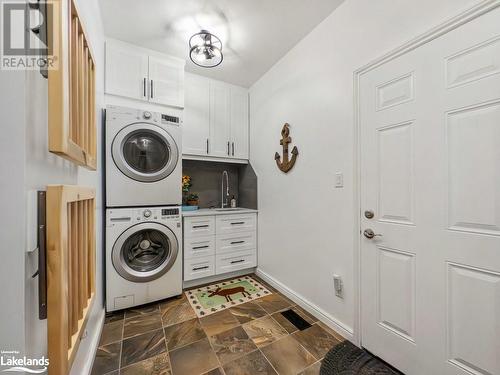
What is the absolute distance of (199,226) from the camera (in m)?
2.39

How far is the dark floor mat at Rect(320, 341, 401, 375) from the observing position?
4.25ft

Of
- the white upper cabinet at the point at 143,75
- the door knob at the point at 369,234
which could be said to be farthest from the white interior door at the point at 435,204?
the white upper cabinet at the point at 143,75

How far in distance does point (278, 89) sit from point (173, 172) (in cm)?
150

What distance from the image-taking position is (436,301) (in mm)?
1133

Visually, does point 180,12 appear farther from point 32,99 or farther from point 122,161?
point 32,99

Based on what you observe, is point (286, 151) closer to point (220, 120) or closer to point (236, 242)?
point (220, 120)

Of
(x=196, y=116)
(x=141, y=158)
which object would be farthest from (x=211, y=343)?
(x=196, y=116)

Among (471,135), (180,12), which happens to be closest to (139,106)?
(180,12)

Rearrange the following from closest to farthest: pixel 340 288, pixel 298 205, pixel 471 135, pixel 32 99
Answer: pixel 32 99 → pixel 471 135 → pixel 340 288 → pixel 298 205

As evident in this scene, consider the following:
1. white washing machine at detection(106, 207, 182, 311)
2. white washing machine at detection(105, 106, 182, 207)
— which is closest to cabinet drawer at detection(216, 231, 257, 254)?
white washing machine at detection(106, 207, 182, 311)

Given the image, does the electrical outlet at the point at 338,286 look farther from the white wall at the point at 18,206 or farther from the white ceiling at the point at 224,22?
the white ceiling at the point at 224,22

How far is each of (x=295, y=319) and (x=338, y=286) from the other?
20.3 inches

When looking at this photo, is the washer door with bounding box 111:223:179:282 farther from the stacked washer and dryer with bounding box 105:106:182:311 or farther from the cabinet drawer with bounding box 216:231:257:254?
the cabinet drawer with bounding box 216:231:257:254

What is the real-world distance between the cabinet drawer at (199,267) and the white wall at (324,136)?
0.69 m
